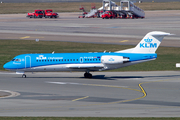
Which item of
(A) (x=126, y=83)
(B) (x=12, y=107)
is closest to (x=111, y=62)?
(A) (x=126, y=83)

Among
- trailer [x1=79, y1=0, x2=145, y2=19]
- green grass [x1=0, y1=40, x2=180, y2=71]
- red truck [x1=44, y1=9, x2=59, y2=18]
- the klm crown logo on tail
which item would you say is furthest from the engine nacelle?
red truck [x1=44, y1=9, x2=59, y2=18]

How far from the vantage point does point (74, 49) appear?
2808 inches

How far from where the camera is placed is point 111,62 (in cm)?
4556

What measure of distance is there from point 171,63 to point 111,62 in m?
17.1

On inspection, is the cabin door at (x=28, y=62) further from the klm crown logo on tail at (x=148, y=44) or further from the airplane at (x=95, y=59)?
the klm crown logo on tail at (x=148, y=44)

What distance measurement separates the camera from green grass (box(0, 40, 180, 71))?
57253mm

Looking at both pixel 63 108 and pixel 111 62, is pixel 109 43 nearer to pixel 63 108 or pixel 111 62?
pixel 111 62

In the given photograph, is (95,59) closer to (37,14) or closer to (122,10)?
(122,10)

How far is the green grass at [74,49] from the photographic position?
57253mm

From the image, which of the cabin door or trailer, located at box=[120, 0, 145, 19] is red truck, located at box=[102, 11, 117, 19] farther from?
the cabin door

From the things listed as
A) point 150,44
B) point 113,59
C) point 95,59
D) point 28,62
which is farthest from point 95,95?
point 28,62

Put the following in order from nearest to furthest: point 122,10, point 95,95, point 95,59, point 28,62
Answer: point 95,95 → point 95,59 → point 28,62 → point 122,10

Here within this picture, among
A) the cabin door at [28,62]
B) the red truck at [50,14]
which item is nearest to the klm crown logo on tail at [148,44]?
the cabin door at [28,62]

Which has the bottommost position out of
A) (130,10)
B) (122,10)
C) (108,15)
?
(108,15)
